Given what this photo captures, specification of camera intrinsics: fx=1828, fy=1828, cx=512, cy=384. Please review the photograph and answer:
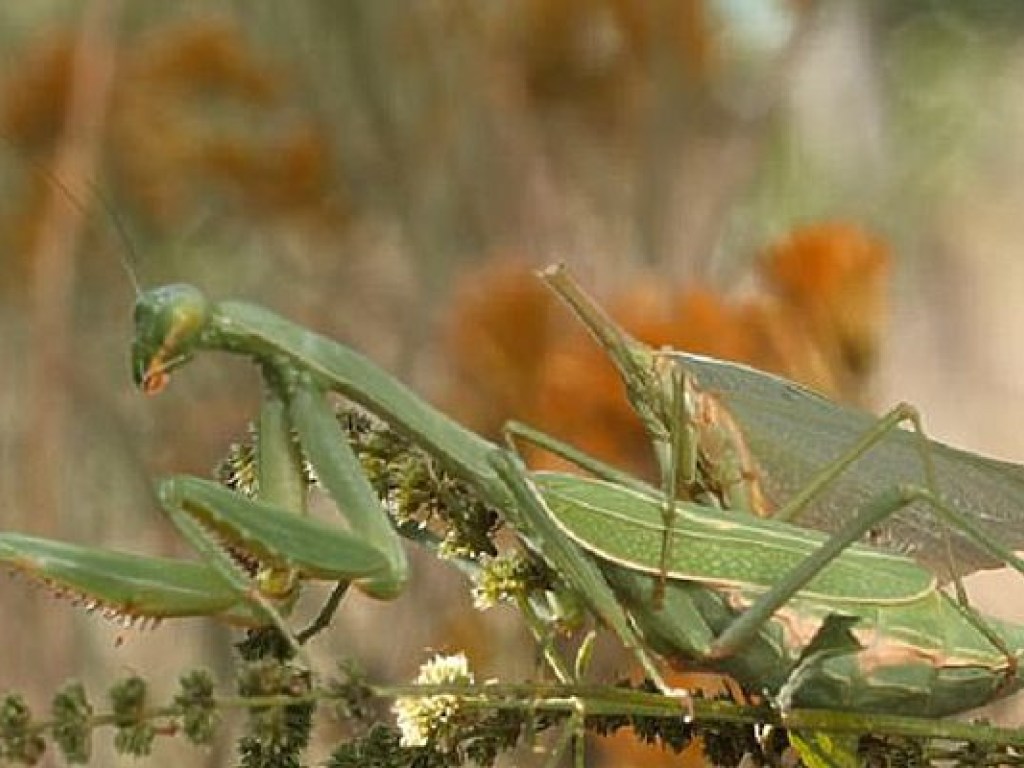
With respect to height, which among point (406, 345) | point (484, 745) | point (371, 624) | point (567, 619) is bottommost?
point (484, 745)

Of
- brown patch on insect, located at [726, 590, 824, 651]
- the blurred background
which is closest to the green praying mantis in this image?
brown patch on insect, located at [726, 590, 824, 651]

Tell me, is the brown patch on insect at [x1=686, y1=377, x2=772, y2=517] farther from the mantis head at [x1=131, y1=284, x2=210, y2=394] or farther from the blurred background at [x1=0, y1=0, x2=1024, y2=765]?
the blurred background at [x1=0, y1=0, x2=1024, y2=765]

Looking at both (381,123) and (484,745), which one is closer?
(484,745)

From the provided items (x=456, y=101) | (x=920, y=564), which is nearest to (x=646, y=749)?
(x=920, y=564)

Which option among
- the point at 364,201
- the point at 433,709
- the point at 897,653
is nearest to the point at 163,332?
the point at 433,709

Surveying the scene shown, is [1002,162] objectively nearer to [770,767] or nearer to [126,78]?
[126,78]

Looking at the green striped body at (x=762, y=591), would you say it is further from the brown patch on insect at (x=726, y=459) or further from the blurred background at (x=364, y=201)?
the blurred background at (x=364, y=201)

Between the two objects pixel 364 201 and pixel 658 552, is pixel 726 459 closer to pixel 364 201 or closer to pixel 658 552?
pixel 658 552
